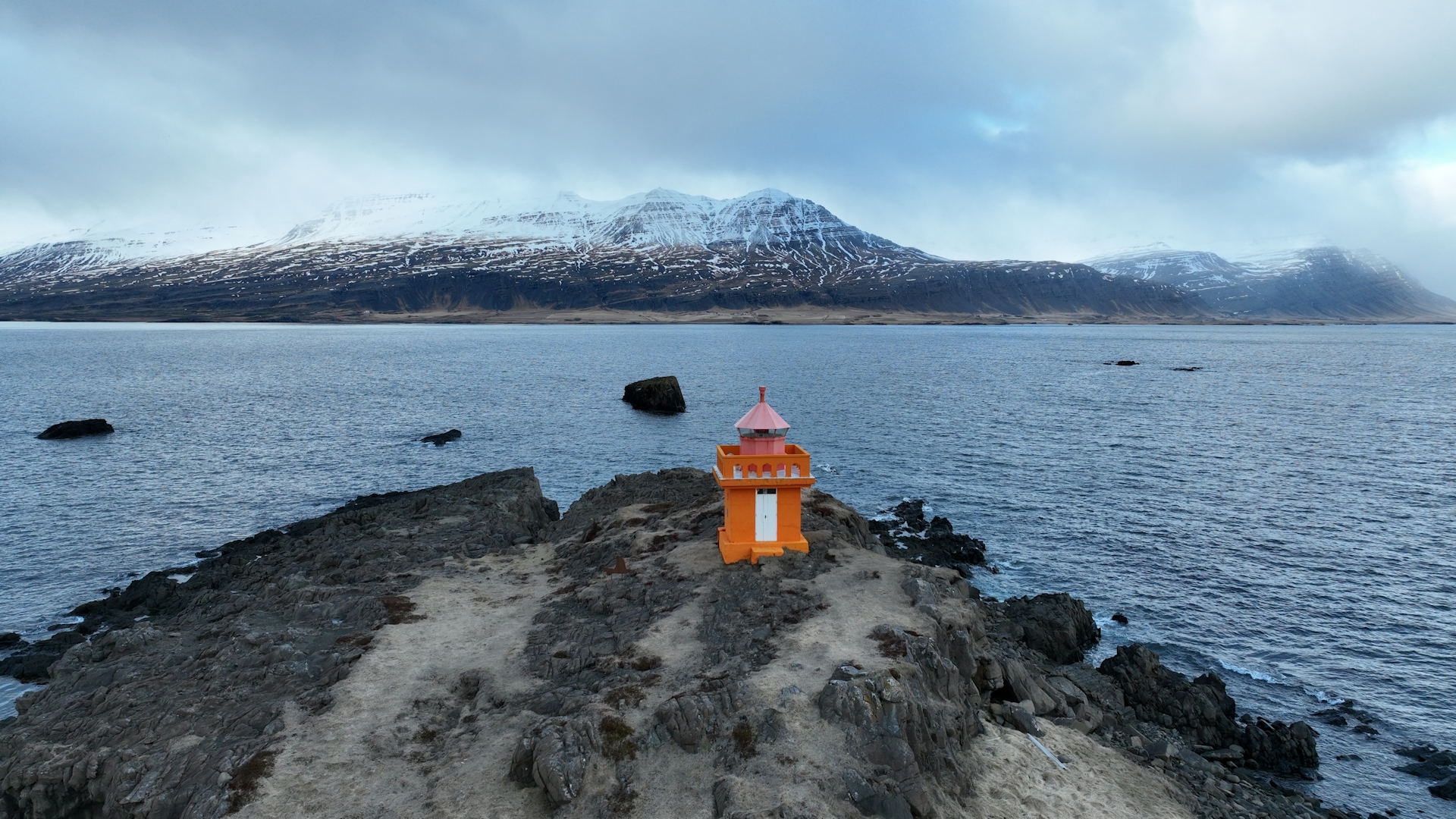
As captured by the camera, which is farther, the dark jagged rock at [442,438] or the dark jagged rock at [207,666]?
the dark jagged rock at [442,438]

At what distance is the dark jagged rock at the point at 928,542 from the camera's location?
120 ft

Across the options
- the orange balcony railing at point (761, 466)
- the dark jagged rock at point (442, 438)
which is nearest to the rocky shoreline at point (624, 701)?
the orange balcony railing at point (761, 466)

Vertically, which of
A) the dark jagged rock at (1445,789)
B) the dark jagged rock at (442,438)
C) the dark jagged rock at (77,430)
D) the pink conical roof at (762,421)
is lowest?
the dark jagged rock at (1445,789)

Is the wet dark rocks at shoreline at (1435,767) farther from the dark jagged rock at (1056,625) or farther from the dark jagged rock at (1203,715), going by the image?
the dark jagged rock at (1056,625)

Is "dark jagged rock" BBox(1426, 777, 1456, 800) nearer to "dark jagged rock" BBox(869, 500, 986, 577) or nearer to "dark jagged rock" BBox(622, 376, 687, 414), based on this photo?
"dark jagged rock" BBox(869, 500, 986, 577)

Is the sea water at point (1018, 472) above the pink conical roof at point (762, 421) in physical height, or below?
below

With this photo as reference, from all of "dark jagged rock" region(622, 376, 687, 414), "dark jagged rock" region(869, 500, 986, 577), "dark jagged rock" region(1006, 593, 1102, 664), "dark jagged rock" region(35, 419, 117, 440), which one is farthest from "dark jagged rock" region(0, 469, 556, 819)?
"dark jagged rock" region(622, 376, 687, 414)

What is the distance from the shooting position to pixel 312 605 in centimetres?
2622

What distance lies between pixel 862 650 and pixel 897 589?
4569mm

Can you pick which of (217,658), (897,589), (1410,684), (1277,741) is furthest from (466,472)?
(1410,684)

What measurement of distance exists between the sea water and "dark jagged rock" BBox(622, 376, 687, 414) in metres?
1.80

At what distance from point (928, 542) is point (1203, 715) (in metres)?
15.5

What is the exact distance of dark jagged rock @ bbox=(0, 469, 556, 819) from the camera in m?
17.5

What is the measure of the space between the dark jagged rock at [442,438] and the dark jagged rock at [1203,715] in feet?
171
